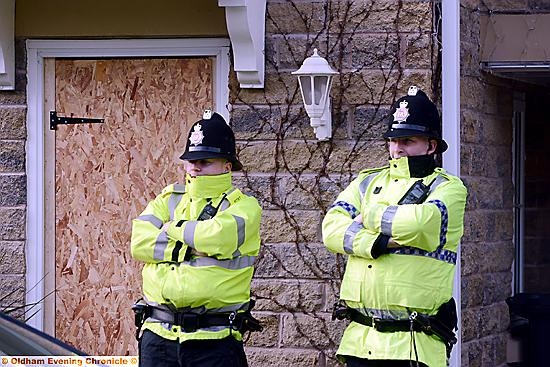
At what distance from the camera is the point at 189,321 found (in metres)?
5.99

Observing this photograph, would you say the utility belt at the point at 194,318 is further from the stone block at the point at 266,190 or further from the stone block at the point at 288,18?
the stone block at the point at 288,18

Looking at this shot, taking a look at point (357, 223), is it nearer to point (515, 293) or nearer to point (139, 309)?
point (139, 309)

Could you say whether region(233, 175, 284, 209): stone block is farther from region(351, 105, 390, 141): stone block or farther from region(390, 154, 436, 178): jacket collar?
region(390, 154, 436, 178): jacket collar

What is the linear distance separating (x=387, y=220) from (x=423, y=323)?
1.65 feet

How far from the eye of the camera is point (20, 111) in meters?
7.77

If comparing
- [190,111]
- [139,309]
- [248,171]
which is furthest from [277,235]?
[139,309]

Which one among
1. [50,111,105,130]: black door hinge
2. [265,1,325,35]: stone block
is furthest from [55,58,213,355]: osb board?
[265,1,325,35]: stone block

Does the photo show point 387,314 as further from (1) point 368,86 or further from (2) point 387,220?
(1) point 368,86

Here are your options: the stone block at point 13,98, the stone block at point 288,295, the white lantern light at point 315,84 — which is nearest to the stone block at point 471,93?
the white lantern light at point 315,84

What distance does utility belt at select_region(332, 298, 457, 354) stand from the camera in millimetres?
5750

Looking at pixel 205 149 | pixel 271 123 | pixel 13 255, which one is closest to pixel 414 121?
pixel 205 149

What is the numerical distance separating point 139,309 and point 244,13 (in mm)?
1881

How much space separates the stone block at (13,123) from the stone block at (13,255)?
66 cm

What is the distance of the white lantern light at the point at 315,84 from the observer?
7016mm
